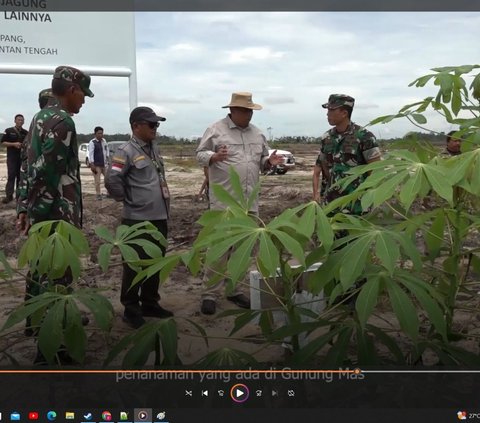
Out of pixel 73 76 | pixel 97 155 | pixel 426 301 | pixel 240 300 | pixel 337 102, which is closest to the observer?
pixel 426 301

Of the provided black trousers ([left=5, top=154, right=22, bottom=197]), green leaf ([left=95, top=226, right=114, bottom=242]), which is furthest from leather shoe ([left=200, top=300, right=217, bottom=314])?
black trousers ([left=5, top=154, right=22, bottom=197])

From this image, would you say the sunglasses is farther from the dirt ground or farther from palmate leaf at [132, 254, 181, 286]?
palmate leaf at [132, 254, 181, 286]

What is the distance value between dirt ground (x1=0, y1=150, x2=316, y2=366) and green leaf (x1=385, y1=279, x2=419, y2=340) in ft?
0.85

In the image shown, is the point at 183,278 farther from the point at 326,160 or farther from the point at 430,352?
the point at 430,352

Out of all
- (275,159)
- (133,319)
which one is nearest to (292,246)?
(133,319)

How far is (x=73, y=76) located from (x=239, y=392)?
1.73 metres

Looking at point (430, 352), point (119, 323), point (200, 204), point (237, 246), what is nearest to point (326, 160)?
point (119, 323)

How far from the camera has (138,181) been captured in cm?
270

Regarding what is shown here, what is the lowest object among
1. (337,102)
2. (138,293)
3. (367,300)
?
(138,293)

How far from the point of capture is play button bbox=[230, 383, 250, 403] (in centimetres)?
65

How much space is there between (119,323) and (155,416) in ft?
6.82

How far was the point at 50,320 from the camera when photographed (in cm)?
82

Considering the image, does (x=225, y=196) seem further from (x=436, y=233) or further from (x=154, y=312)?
(x=154, y=312)

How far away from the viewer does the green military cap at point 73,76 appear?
2.05 m
